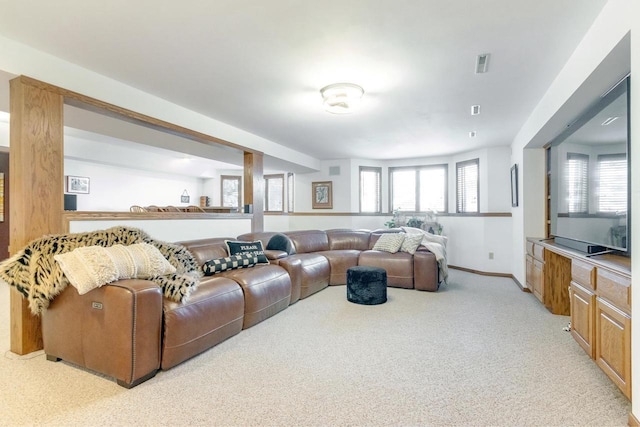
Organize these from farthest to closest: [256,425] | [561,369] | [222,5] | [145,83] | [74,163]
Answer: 1. [74,163]
2. [145,83]
3. [561,369]
4. [222,5]
5. [256,425]

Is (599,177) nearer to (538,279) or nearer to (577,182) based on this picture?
(577,182)

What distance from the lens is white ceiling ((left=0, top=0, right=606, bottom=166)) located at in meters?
1.93

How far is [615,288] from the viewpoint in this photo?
6.17ft

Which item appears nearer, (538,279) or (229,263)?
(229,263)

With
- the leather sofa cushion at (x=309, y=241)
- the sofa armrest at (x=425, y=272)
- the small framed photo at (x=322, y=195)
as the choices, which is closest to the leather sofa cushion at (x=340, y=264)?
the leather sofa cushion at (x=309, y=241)

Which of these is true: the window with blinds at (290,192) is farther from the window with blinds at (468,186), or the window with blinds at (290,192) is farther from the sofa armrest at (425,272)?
the sofa armrest at (425,272)

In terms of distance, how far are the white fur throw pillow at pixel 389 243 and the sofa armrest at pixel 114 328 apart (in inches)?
143

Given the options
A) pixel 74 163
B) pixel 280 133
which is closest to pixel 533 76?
pixel 280 133

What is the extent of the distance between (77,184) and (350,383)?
6592 mm

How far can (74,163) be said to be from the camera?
6086 mm

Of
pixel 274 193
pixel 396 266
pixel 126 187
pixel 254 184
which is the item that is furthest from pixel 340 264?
pixel 126 187

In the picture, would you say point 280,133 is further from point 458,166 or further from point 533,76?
point 458,166

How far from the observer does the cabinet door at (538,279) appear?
359 cm

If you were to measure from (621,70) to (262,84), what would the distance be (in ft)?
8.85
